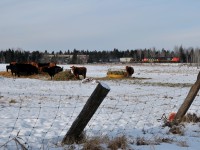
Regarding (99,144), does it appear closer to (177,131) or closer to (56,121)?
(177,131)

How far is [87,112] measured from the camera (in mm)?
5996

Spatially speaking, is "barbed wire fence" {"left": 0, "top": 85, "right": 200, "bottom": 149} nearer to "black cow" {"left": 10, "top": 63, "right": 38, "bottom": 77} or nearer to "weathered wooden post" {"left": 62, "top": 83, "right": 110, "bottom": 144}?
"weathered wooden post" {"left": 62, "top": 83, "right": 110, "bottom": 144}

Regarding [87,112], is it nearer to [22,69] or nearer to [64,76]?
[64,76]

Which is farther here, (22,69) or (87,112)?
(22,69)

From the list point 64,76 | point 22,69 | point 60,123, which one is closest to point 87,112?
point 60,123

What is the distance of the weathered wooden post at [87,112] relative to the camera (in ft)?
19.4

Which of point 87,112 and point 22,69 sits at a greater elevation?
point 87,112

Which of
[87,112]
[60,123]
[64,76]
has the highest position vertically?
[87,112]

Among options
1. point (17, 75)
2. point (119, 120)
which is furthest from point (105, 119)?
point (17, 75)

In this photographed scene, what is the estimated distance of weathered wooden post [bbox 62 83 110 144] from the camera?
19.4ft

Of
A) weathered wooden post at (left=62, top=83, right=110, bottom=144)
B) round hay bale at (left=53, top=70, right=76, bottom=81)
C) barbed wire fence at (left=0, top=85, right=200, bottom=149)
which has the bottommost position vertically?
round hay bale at (left=53, top=70, right=76, bottom=81)

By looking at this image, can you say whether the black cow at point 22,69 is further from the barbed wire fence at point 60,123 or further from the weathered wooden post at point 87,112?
the weathered wooden post at point 87,112

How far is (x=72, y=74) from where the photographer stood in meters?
32.9

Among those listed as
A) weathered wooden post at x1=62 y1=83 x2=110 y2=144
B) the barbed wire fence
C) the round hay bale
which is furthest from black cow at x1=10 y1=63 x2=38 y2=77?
weathered wooden post at x1=62 y1=83 x2=110 y2=144
